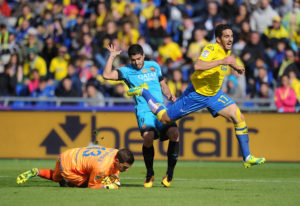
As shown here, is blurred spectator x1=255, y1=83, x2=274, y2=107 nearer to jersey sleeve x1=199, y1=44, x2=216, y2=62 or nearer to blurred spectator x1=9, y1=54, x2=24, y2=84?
blurred spectator x1=9, y1=54, x2=24, y2=84

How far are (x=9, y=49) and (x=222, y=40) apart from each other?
1134 centimetres

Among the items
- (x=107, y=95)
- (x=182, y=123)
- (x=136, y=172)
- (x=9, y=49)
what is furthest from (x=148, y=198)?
(x=9, y=49)

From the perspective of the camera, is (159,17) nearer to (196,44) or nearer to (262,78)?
(196,44)

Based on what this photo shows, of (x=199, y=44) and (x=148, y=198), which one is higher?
(x=199, y=44)

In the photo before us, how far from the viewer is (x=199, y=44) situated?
1916cm

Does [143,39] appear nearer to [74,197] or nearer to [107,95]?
[107,95]

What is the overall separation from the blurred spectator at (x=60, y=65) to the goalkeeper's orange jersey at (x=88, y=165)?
924 cm

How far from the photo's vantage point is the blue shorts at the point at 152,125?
10.7 meters

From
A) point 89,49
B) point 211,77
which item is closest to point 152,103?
point 211,77

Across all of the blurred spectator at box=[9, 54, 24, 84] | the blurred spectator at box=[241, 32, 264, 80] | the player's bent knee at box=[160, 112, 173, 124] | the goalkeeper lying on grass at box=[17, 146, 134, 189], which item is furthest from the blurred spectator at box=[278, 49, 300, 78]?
the goalkeeper lying on grass at box=[17, 146, 134, 189]

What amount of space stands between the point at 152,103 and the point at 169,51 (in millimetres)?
8744

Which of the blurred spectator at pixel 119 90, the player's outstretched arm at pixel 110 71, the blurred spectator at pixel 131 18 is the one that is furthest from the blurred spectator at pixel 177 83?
the player's outstretched arm at pixel 110 71

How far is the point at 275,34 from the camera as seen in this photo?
64.5ft

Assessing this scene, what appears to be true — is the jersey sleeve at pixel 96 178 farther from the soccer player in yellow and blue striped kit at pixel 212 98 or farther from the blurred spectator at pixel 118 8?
the blurred spectator at pixel 118 8
